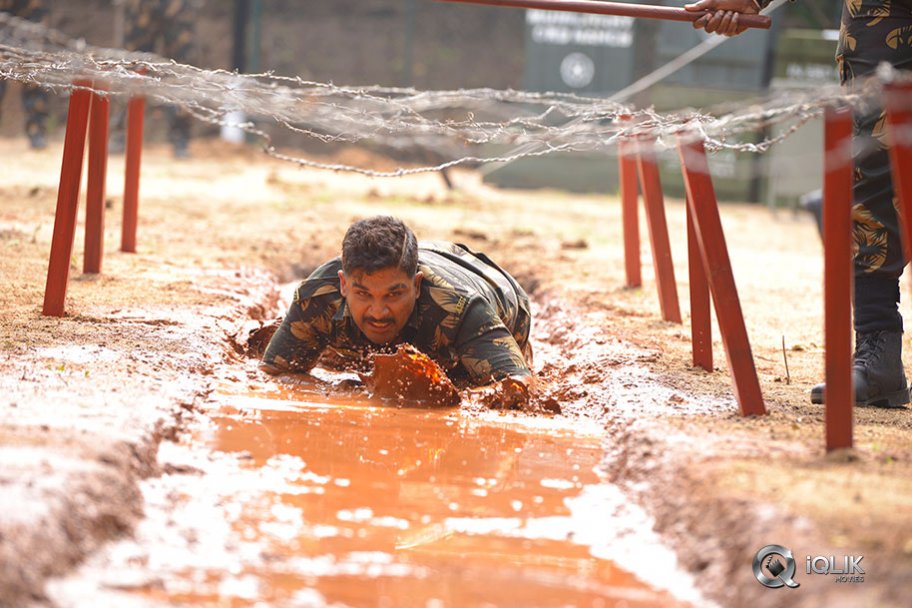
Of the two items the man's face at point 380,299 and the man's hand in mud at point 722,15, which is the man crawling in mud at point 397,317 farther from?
the man's hand in mud at point 722,15

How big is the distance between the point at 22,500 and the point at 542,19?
41.4ft

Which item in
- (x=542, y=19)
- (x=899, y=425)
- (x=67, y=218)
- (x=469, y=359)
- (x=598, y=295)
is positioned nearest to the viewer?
(x=899, y=425)

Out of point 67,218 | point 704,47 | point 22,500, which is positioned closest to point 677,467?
point 22,500

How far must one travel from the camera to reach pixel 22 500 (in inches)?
92.0

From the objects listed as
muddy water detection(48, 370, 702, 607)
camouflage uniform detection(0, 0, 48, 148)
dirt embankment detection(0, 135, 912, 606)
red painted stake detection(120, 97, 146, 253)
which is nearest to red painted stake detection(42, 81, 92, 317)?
dirt embankment detection(0, 135, 912, 606)

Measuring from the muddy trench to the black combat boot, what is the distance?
581mm

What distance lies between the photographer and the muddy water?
2332mm

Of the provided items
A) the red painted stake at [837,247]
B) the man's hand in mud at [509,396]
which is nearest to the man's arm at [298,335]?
the man's hand in mud at [509,396]

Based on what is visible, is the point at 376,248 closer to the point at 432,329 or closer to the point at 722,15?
the point at 432,329

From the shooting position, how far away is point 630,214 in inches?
248

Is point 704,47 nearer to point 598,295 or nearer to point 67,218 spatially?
point 598,295

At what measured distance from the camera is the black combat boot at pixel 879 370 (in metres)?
3.91

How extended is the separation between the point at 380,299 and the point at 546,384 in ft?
2.93

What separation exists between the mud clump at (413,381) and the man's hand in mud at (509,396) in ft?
0.43
